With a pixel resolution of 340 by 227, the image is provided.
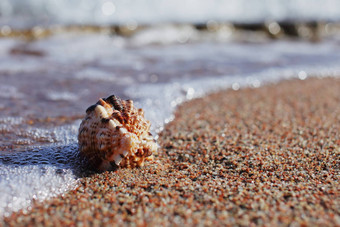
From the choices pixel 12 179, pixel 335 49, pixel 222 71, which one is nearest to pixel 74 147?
pixel 12 179

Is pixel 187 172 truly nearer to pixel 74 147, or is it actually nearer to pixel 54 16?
pixel 74 147

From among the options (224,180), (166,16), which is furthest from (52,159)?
(166,16)

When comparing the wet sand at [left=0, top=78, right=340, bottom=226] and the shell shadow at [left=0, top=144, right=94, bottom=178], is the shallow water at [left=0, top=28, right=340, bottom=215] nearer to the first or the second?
the shell shadow at [left=0, top=144, right=94, bottom=178]

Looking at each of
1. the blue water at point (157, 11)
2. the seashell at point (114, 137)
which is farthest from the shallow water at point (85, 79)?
the blue water at point (157, 11)

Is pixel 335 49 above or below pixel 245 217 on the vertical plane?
above

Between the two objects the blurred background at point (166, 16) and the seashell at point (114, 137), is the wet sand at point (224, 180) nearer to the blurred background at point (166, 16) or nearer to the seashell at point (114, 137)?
the seashell at point (114, 137)

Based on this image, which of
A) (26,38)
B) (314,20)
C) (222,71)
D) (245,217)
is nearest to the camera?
(245,217)
